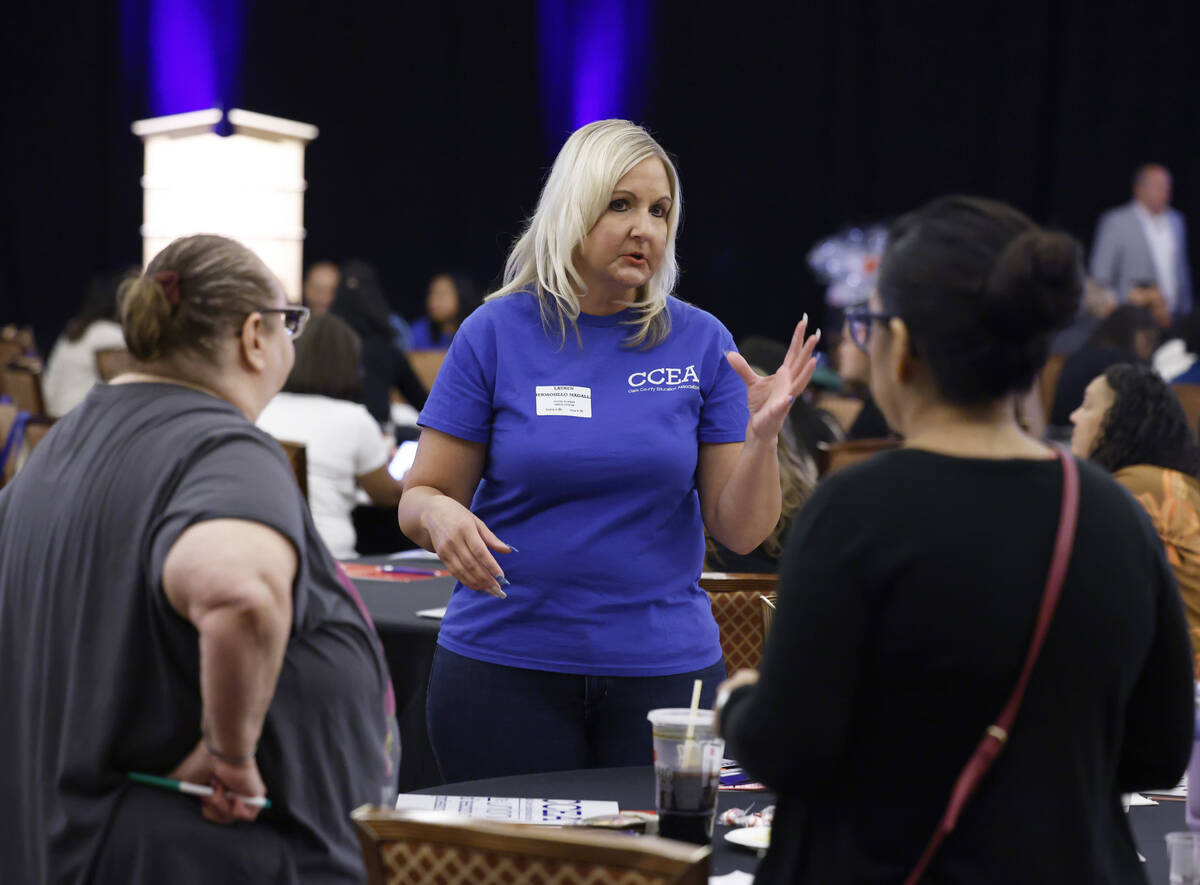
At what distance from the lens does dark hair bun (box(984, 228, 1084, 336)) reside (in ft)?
3.88

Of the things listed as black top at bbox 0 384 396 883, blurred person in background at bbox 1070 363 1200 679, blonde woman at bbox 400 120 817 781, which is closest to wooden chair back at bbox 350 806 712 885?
black top at bbox 0 384 396 883

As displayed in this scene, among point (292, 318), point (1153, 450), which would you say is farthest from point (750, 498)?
point (1153, 450)

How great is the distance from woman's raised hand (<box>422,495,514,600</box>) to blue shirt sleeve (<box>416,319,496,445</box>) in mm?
173

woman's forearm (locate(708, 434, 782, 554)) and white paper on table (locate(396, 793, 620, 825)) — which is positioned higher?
woman's forearm (locate(708, 434, 782, 554))

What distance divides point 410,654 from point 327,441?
4.29 feet

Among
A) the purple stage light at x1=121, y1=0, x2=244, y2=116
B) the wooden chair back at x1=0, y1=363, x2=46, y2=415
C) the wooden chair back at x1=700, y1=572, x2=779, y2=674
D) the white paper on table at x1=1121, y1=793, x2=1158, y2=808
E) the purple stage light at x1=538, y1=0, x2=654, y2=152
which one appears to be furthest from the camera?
the purple stage light at x1=538, y1=0, x2=654, y2=152

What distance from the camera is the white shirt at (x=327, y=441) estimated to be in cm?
458

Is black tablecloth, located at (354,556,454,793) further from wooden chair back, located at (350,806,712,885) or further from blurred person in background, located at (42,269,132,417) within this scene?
blurred person in background, located at (42,269,132,417)

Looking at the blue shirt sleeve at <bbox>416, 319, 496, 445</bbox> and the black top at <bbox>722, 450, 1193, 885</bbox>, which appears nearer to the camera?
the black top at <bbox>722, 450, 1193, 885</bbox>

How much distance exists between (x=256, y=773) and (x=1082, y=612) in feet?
2.81

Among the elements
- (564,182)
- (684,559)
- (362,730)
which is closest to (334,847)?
(362,730)

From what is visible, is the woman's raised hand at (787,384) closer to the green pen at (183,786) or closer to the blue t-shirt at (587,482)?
the blue t-shirt at (587,482)

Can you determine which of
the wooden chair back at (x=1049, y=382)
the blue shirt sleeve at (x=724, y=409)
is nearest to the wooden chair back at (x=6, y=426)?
the blue shirt sleeve at (x=724, y=409)

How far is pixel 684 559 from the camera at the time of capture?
2.17 meters
